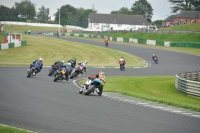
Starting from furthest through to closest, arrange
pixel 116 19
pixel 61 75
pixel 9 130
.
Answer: pixel 116 19
pixel 61 75
pixel 9 130

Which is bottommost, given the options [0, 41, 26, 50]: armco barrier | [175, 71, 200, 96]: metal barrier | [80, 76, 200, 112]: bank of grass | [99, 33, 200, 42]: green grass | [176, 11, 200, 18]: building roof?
[80, 76, 200, 112]: bank of grass

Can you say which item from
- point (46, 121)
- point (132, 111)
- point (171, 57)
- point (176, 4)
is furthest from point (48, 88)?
point (176, 4)

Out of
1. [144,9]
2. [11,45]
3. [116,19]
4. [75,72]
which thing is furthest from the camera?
[144,9]

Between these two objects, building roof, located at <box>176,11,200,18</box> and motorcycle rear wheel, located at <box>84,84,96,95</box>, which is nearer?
motorcycle rear wheel, located at <box>84,84,96,95</box>

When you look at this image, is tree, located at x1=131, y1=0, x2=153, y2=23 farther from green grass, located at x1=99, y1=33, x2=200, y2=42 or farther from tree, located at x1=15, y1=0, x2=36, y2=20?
green grass, located at x1=99, y1=33, x2=200, y2=42

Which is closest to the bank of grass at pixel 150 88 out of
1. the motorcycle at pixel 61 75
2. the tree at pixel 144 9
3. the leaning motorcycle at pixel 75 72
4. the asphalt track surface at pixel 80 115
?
the motorcycle at pixel 61 75

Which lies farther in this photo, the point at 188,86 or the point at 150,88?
the point at 150,88

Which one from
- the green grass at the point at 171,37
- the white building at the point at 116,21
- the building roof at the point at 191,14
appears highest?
the building roof at the point at 191,14

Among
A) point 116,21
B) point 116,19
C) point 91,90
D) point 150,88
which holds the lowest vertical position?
point 150,88

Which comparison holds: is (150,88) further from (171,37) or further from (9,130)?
(171,37)

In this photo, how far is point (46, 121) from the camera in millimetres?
11617

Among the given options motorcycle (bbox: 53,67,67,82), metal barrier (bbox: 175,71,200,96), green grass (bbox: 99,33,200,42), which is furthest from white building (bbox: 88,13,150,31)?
motorcycle (bbox: 53,67,67,82)

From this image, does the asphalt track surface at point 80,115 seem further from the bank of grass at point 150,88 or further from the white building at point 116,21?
the white building at point 116,21

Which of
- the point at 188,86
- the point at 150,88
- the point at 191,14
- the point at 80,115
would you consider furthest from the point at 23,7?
the point at 80,115
